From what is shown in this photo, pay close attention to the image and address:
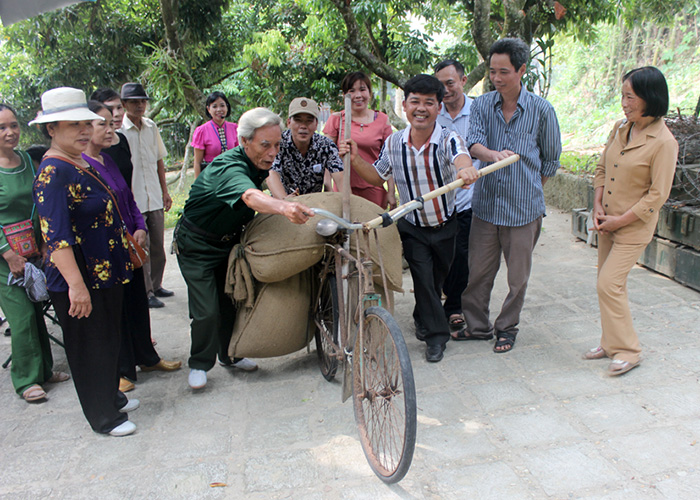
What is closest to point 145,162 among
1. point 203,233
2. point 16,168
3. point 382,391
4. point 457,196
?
point 16,168

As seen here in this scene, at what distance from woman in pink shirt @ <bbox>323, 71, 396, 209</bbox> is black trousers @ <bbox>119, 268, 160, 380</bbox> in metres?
1.95

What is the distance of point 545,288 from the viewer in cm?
500

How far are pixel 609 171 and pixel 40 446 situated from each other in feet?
12.4

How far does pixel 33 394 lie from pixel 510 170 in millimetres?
3395

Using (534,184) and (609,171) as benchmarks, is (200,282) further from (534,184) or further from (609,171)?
(609,171)

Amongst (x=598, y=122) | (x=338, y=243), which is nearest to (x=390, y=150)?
(x=338, y=243)

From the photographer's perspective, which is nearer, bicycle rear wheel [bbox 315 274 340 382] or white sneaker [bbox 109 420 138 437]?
white sneaker [bbox 109 420 138 437]

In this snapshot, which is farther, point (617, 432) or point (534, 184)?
point (534, 184)

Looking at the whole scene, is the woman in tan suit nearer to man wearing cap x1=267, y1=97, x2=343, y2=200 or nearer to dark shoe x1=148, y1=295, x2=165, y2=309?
man wearing cap x1=267, y1=97, x2=343, y2=200

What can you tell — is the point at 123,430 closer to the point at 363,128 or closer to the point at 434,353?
the point at 434,353

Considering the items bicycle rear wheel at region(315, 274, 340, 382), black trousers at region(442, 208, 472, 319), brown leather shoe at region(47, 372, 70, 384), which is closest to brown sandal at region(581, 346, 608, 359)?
black trousers at region(442, 208, 472, 319)

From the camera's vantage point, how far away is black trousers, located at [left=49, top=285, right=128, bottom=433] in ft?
9.57

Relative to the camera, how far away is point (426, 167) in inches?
140

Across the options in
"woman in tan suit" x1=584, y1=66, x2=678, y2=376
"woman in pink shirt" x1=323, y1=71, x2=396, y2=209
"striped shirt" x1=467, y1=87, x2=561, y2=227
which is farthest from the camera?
"woman in pink shirt" x1=323, y1=71, x2=396, y2=209
